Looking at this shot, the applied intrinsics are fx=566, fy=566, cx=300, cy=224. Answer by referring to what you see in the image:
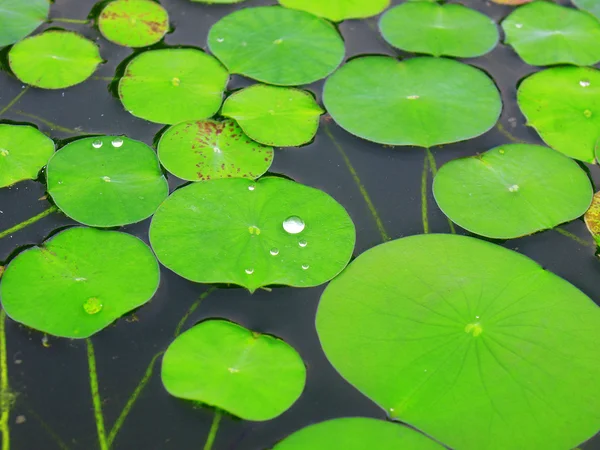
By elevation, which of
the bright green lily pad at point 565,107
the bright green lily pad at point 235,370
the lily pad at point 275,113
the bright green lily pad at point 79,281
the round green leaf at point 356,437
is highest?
the bright green lily pad at point 565,107

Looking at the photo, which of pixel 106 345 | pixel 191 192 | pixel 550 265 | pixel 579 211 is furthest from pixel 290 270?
pixel 579 211

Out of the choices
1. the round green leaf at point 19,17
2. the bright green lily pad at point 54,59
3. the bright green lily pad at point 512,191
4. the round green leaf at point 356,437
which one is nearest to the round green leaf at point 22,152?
the bright green lily pad at point 54,59

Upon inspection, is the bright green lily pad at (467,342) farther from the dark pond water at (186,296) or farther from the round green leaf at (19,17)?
the round green leaf at (19,17)

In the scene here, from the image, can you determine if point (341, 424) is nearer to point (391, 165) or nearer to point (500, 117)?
point (391, 165)

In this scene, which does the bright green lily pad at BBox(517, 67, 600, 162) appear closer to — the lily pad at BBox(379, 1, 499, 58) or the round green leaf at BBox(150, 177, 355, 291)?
the lily pad at BBox(379, 1, 499, 58)

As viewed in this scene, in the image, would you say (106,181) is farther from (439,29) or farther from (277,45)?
(439,29)

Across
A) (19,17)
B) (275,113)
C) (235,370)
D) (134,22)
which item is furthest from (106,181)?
(19,17)
